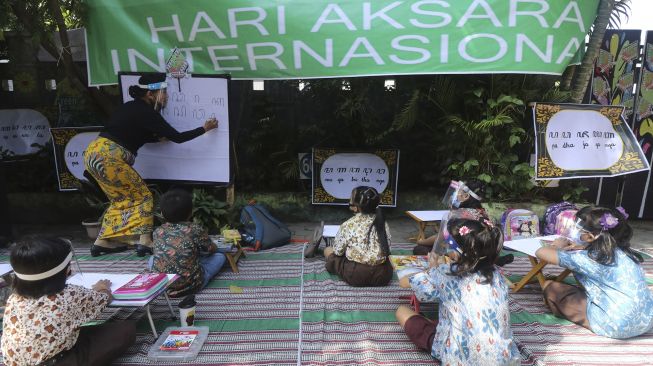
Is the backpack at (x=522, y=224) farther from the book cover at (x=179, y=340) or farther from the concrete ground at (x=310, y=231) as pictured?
the book cover at (x=179, y=340)

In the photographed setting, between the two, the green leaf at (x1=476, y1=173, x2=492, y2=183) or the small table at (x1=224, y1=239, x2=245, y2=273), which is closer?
the small table at (x1=224, y1=239, x2=245, y2=273)

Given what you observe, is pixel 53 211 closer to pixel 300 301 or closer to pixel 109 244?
pixel 109 244

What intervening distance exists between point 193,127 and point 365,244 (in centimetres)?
242

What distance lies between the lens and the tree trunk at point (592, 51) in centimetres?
463

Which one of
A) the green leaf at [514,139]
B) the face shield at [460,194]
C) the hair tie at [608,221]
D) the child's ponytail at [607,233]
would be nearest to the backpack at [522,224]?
the green leaf at [514,139]

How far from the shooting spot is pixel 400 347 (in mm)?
2764

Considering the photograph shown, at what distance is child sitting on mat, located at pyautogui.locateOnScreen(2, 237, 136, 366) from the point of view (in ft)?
6.66

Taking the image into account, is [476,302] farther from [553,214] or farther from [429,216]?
[553,214]

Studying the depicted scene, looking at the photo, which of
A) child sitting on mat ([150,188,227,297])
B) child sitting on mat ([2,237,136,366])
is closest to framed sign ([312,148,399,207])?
child sitting on mat ([150,188,227,297])

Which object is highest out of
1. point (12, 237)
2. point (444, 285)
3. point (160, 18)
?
point (160, 18)

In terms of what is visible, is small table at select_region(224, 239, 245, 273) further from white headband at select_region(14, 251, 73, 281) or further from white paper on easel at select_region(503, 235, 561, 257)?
white paper on easel at select_region(503, 235, 561, 257)

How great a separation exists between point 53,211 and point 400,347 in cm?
560

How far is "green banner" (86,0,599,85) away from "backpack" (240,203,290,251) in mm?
1596

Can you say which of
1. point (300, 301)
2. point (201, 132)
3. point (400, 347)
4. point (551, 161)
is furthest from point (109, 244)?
point (551, 161)
